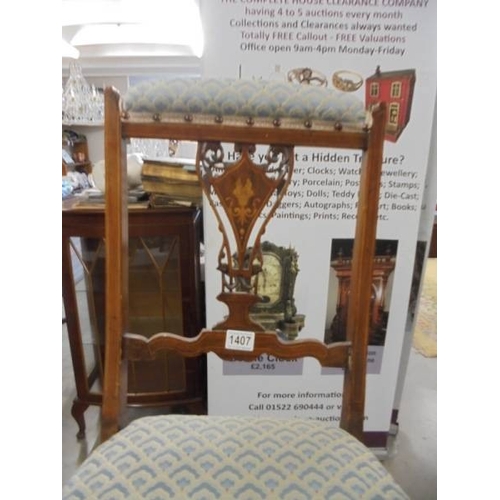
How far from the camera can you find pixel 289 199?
105cm

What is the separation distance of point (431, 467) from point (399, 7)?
1.40 metres

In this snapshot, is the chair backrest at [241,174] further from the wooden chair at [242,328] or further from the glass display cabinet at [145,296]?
the glass display cabinet at [145,296]

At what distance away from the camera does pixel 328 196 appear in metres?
1.04

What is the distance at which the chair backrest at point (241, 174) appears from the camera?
1.80 ft

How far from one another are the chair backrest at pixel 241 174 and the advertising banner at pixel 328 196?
0.23 metres

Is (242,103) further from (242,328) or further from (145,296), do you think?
(145,296)

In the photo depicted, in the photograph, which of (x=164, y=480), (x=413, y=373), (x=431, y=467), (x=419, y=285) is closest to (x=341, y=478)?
(x=164, y=480)

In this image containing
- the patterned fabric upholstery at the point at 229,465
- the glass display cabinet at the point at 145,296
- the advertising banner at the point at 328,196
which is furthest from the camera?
the glass display cabinet at the point at 145,296

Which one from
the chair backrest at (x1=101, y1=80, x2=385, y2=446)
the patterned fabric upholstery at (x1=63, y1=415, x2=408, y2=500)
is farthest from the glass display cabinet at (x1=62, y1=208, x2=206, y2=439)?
the patterned fabric upholstery at (x1=63, y1=415, x2=408, y2=500)

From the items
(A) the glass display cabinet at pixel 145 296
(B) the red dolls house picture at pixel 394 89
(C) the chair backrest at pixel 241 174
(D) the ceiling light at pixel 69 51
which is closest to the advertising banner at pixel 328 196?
(B) the red dolls house picture at pixel 394 89

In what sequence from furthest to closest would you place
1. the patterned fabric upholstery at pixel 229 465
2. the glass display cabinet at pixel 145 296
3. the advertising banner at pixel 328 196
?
the glass display cabinet at pixel 145 296 < the advertising banner at pixel 328 196 < the patterned fabric upholstery at pixel 229 465

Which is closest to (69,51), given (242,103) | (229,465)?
(242,103)

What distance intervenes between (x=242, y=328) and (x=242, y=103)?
0.37m

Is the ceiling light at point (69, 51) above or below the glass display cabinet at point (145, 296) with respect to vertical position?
above
